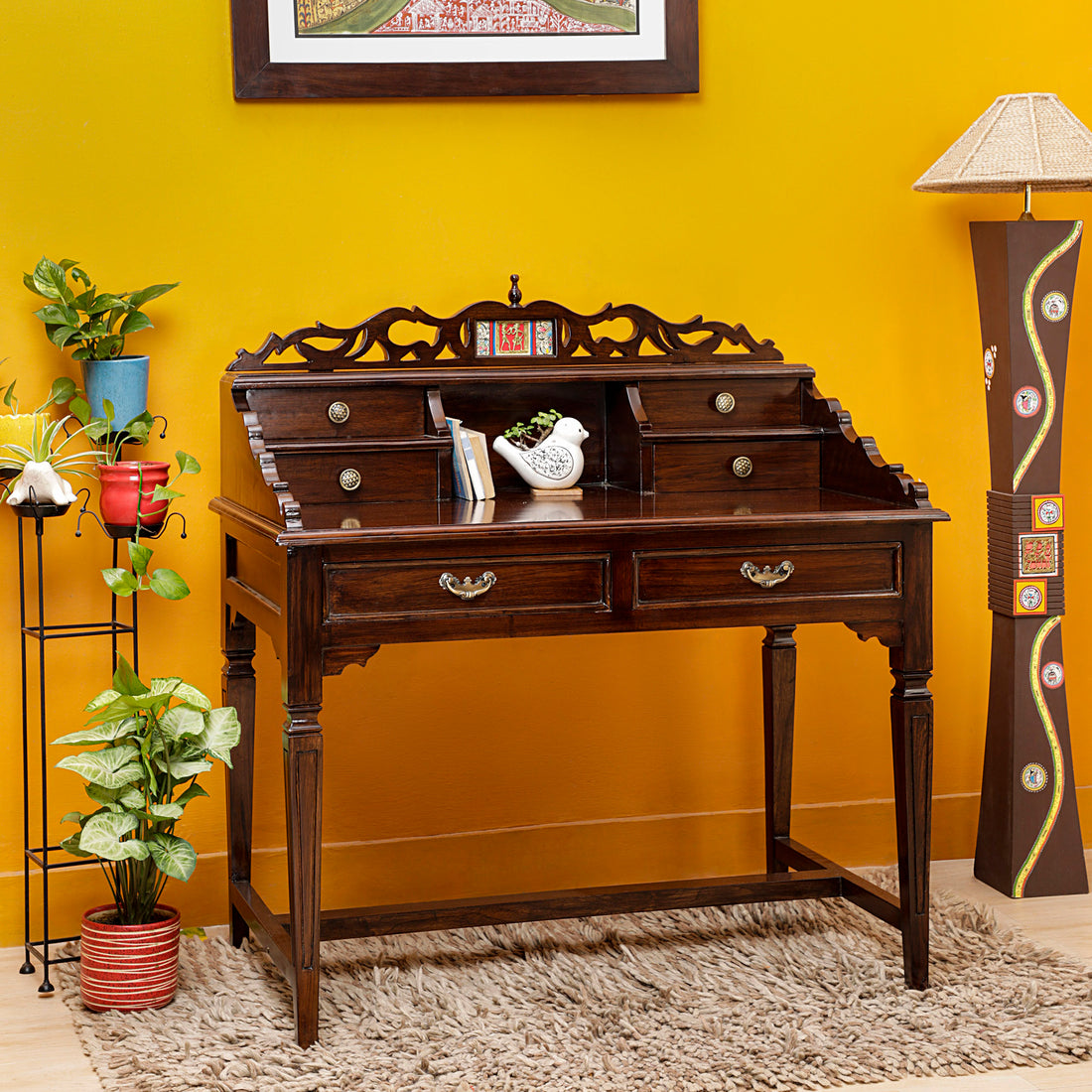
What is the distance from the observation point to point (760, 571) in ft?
8.06

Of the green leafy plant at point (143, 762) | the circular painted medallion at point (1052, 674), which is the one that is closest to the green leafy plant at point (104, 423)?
the green leafy plant at point (143, 762)

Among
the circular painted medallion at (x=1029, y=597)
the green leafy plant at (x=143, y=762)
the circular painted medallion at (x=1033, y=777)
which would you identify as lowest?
the circular painted medallion at (x=1033, y=777)

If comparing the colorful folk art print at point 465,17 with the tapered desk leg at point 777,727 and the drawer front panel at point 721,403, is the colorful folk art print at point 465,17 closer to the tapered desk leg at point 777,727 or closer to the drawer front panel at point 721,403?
the drawer front panel at point 721,403

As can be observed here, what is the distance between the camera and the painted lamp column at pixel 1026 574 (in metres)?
3.05

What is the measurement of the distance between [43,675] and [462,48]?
61.4 inches

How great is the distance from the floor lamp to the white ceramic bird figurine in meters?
0.99

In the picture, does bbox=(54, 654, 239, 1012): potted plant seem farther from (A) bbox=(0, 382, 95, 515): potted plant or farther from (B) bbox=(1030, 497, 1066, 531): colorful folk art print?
(B) bbox=(1030, 497, 1066, 531): colorful folk art print

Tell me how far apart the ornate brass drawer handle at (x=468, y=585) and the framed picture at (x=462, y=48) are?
1198mm

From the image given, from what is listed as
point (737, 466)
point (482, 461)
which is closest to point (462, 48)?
point (482, 461)

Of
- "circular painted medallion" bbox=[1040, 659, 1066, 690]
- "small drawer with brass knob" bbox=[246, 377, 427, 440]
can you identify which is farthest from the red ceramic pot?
"circular painted medallion" bbox=[1040, 659, 1066, 690]

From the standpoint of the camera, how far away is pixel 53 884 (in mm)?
2926

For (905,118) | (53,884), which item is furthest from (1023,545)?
(53,884)

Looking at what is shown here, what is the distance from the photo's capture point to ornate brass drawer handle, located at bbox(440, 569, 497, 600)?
91.6 inches

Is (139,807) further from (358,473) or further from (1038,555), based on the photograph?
(1038,555)
